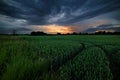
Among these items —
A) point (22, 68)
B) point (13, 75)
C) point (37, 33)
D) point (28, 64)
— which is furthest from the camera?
point (37, 33)

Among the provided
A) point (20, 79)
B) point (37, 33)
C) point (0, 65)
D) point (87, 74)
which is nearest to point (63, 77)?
point (87, 74)

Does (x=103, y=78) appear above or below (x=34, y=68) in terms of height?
below

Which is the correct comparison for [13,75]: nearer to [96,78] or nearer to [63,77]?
[63,77]

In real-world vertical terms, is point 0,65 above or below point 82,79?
above

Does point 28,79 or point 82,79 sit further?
point 82,79

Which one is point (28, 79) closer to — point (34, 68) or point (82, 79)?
point (34, 68)

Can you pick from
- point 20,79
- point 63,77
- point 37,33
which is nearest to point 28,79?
point 20,79

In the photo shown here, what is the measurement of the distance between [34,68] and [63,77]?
1.13ft

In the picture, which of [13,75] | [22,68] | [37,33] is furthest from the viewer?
[37,33]

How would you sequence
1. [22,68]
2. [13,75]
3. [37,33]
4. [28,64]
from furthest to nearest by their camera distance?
[37,33], [28,64], [22,68], [13,75]

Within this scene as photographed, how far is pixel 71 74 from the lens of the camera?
1.40m

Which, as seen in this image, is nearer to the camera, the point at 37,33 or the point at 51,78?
the point at 51,78

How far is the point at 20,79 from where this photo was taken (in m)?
1.09

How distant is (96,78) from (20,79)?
85 centimetres
